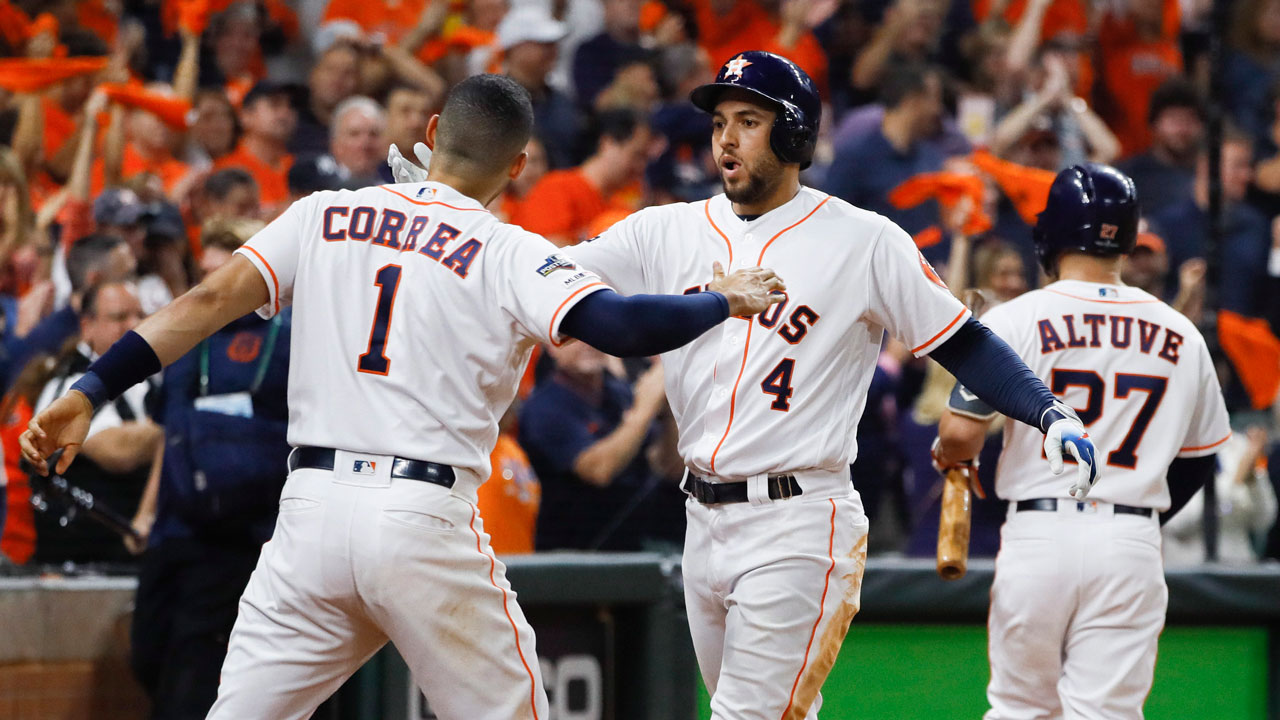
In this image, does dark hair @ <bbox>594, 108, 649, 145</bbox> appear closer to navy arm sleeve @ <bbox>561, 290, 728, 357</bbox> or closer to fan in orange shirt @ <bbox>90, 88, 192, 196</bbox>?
fan in orange shirt @ <bbox>90, 88, 192, 196</bbox>

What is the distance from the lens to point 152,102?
24.6ft

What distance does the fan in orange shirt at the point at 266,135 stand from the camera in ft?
25.3

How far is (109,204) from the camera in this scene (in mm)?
6633

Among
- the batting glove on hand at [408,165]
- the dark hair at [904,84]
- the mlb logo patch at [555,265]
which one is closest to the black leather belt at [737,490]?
the mlb logo patch at [555,265]

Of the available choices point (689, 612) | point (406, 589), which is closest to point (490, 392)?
point (406, 589)

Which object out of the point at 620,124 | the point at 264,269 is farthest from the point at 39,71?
the point at 264,269

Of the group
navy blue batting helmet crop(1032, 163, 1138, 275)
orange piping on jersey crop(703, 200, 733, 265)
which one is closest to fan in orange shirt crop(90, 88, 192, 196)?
orange piping on jersey crop(703, 200, 733, 265)

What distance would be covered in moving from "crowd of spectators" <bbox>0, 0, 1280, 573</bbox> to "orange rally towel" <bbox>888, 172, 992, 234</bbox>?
2 centimetres

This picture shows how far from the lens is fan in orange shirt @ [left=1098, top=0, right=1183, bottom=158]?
10.0 meters

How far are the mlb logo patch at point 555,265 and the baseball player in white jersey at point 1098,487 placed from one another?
1.39 meters

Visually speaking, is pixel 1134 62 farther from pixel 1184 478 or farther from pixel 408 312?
pixel 408 312

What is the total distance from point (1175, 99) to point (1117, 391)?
211 inches

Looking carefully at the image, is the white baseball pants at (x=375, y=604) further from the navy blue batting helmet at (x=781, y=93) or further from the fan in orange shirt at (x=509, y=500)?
the fan in orange shirt at (x=509, y=500)

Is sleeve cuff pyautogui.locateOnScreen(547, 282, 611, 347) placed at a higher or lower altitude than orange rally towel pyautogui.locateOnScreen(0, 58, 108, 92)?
lower
